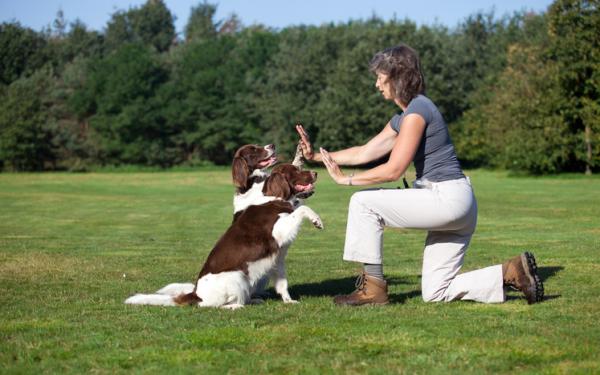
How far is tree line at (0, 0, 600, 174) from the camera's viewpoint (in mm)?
58950

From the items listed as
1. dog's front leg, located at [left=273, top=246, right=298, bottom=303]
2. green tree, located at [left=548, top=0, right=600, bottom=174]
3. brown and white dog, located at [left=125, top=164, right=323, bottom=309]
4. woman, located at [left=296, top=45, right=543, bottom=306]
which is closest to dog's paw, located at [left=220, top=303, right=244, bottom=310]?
brown and white dog, located at [left=125, top=164, right=323, bottom=309]

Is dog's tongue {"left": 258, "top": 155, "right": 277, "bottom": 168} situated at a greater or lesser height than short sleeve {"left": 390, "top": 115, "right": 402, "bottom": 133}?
lesser

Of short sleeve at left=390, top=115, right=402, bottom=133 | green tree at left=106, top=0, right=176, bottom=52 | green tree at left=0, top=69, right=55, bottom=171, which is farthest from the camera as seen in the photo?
green tree at left=106, top=0, right=176, bottom=52

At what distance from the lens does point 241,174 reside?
898 cm

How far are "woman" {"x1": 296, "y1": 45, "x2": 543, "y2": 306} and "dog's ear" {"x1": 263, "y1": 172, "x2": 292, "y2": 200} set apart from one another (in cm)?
59

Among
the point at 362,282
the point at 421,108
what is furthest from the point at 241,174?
the point at 421,108

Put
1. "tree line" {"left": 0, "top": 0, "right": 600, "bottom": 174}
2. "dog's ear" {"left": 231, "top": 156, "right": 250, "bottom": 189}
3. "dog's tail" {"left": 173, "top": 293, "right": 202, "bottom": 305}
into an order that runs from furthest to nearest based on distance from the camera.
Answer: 1. "tree line" {"left": 0, "top": 0, "right": 600, "bottom": 174}
2. "dog's ear" {"left": 231, "top": 156, "right": 250, "bottom": 189}
3. "dog's tail" {"left": 173, "top": 293, "right": 202, "bottom": 305}

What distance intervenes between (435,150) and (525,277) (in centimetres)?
134

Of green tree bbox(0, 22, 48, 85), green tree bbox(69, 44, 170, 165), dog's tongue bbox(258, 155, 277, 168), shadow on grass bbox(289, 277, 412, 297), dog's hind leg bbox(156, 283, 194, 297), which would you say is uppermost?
green tree bbox(0, 22, 48, 85)

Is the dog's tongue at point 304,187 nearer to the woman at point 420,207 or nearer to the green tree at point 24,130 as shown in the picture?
the woman at point 420,207

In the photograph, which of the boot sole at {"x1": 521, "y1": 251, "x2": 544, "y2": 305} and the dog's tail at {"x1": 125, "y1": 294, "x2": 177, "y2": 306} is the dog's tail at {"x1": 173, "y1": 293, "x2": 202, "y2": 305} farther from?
the boot sole at {"x1": 521, "y1": 251, "x2": 544, "y2": 305}

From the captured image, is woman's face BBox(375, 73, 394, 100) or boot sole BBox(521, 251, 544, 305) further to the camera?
woman's face BBox(375, 73, 394, 100)

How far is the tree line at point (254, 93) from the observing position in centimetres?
5895

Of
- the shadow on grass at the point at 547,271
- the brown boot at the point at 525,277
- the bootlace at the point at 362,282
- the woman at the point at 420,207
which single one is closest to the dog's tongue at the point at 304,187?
the woman at the point at 420,207
